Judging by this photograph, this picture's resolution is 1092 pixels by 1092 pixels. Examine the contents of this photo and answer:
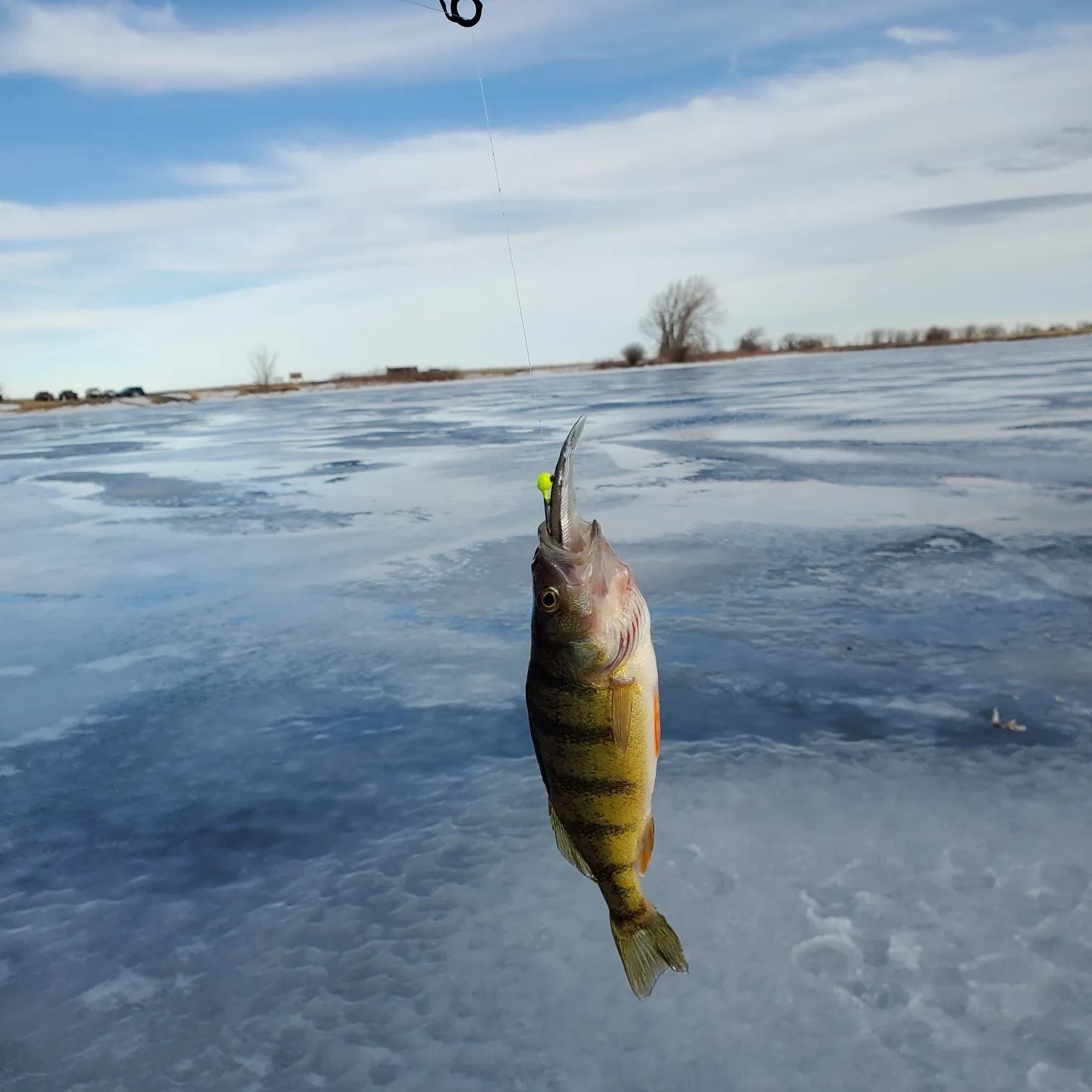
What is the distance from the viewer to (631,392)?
31156 mm

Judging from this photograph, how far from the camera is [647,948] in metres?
1.88

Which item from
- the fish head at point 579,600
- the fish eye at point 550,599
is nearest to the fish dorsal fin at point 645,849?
the fish head at point 579,600

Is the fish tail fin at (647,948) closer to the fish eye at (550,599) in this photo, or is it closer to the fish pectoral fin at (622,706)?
the fish pectoral fin at (622,706)

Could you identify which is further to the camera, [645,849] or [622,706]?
[645,849]

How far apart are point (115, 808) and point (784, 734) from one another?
9.39 ft

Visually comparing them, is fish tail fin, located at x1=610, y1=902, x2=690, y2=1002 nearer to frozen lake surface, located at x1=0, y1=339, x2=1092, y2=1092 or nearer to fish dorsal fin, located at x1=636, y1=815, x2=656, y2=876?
fish dorsal fin, located at x1=636, y1=815, x2=656, y2=876

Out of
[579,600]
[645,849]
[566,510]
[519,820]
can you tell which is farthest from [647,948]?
[519,820]

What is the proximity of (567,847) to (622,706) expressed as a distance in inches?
15.5

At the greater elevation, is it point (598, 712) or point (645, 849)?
point (598, 712)

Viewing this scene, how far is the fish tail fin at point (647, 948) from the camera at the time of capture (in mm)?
1853

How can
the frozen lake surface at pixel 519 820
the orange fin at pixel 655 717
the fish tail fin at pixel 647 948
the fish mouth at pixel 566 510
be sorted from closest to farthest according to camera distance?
the fish mouth at pixel 566 510, the orange fin at pixel 655 717, the fish tail fin at pixel 647 948, the frozen lake surface at pixel 519 820

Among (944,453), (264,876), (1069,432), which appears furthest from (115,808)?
(1069,432)

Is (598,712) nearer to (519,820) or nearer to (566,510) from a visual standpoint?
(566,510)

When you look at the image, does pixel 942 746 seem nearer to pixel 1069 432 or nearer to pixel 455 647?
pixel 455 647
